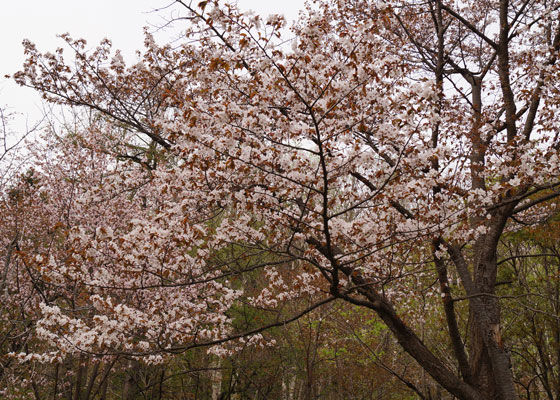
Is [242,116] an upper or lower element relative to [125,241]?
upper

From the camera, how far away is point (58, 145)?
8.53 m

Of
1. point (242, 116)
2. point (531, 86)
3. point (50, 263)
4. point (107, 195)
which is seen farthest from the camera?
point (107, 195)

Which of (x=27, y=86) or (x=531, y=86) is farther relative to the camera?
(x=27, y=86)

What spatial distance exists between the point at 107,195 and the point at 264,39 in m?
4.24

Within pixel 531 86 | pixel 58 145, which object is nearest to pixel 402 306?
pixel 531 86

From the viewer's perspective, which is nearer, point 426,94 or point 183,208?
point 426,94

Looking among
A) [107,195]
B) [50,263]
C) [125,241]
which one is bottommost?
[50,263]

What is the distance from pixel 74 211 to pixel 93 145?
4.69ft

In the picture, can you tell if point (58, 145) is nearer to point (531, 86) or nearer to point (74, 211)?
point (74, 211)

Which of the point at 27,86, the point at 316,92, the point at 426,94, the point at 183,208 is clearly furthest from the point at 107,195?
the point at 426,94

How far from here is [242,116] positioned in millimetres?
3652

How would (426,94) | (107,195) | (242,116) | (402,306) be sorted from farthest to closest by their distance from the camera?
(402,306) → (107,195) → (242,116) → (426,94)

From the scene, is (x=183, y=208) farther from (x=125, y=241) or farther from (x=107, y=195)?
(x=107, y=195)

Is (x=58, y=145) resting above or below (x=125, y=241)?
above
